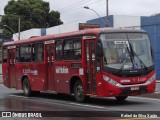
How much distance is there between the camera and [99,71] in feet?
50.9

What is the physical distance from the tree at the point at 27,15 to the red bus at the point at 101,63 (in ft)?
213

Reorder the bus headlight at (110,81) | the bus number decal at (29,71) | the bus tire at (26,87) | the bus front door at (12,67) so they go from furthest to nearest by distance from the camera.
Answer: the bus front door at (12,67), the bus tire at (26,87), the bus number decal at (29,71), the bus headlight at (110,81)

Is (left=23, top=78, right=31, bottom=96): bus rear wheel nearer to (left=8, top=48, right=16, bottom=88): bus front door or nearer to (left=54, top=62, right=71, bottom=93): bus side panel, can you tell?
(left=8, top=48, right=16, bottom=88): bus front door

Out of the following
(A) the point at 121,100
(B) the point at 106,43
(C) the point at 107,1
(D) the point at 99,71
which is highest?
(C) the point at 107,1

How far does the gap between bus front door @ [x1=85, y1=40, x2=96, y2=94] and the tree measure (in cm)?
6715

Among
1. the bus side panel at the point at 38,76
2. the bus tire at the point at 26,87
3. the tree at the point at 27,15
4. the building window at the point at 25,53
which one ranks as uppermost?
the tree at the point at 27,15

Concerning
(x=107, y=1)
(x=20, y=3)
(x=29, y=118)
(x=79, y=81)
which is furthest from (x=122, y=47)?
(x=20, y=3)

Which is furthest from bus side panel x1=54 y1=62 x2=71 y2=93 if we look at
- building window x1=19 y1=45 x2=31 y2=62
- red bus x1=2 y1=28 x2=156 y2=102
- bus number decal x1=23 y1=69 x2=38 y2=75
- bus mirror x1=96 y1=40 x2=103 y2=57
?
building window x1=19 y1=45 x2=31 y2=62

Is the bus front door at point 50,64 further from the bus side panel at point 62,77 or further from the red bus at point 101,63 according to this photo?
the bus side panel at point 62,77

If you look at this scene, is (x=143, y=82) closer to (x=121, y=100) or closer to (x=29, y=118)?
(x=121, y=100)

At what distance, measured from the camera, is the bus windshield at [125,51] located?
15422 mm

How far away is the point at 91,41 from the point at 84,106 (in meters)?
2.45

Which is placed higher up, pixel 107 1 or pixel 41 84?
pixel 107 1

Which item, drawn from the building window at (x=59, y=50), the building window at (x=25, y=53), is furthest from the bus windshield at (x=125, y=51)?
the building window at (x=25, y=53)
